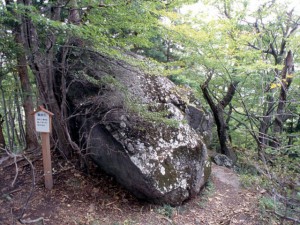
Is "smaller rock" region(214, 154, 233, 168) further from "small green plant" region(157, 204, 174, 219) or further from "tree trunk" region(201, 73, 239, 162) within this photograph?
"small green plant" region(157, 204, 174, 219)

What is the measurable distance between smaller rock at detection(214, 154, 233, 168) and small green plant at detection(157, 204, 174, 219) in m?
3.72

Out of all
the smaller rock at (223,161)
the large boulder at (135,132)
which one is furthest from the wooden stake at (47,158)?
the smaller rock at (223,161)

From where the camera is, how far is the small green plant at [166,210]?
13.6 feet

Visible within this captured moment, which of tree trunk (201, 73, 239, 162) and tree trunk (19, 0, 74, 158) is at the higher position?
tree trunk (19, 0, 74, 158)

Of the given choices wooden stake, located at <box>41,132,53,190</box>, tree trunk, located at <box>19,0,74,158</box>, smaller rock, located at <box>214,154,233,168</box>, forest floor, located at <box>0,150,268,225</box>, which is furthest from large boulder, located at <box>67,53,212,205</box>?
smaller rock, located at <box>214,154,233,168</box>

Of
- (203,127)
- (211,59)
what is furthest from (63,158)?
(211,59)

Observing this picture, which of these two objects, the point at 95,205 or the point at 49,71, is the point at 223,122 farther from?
the point at 49,71

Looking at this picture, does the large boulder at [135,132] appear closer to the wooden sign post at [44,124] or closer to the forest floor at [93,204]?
the forest floor at [93,204]

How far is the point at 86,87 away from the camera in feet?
16.0

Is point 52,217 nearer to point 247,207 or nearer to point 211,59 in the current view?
point 247,207

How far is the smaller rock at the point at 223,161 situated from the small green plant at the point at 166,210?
372 cm

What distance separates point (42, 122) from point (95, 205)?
1.78 metres

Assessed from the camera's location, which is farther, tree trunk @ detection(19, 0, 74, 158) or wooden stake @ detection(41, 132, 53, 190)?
tree trunk @ detection(19, 0, 74, 158)

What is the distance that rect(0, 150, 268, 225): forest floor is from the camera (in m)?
3.69
